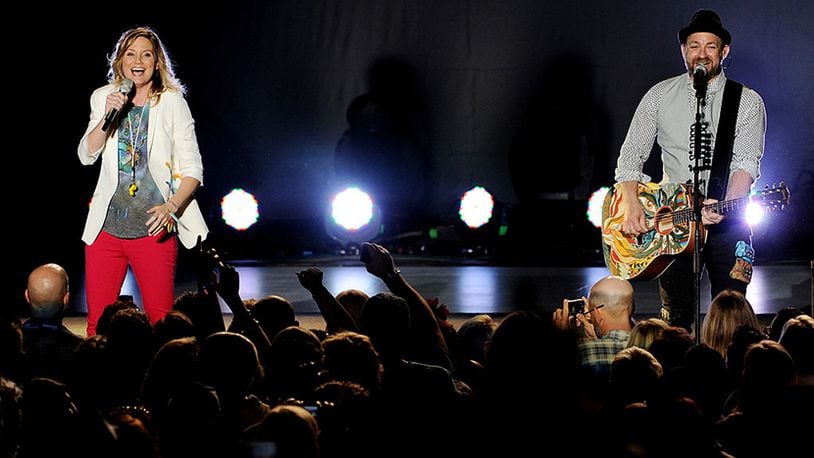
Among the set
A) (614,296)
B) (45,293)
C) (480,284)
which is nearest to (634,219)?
(614,296)

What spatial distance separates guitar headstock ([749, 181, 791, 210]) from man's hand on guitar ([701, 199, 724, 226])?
0.60 ft

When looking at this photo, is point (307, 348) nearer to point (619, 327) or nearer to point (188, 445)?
point (188, 445)

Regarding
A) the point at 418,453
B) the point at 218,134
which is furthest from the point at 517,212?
the point at 418,453

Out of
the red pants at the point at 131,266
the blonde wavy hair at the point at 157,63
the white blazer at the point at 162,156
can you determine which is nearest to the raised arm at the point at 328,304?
the white blazer at the point at 162,156

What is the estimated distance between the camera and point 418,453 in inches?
88.4

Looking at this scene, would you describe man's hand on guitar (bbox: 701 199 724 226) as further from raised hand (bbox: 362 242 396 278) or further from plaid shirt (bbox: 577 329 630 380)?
raised hand (bbox: 362 242 396 278)

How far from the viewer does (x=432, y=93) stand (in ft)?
31.3

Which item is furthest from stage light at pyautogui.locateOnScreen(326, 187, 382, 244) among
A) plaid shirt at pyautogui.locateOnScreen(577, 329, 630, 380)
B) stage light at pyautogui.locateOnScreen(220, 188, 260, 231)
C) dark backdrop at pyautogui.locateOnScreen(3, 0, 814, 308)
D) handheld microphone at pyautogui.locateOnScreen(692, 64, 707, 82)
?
plaid shirt at pyautogui.locateOnScreen(577, 329, 630, 380)

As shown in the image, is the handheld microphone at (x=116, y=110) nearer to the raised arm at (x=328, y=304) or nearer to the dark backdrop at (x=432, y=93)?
the raised arm at (x=328, y=304)

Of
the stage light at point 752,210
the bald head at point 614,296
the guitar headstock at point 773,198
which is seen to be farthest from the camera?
the stage light at point 752,210

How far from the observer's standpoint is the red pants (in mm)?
4109

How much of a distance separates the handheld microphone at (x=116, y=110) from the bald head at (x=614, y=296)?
1.86 meters

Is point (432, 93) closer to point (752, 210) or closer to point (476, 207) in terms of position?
point (476, 207)

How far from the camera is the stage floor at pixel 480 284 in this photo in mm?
6316
